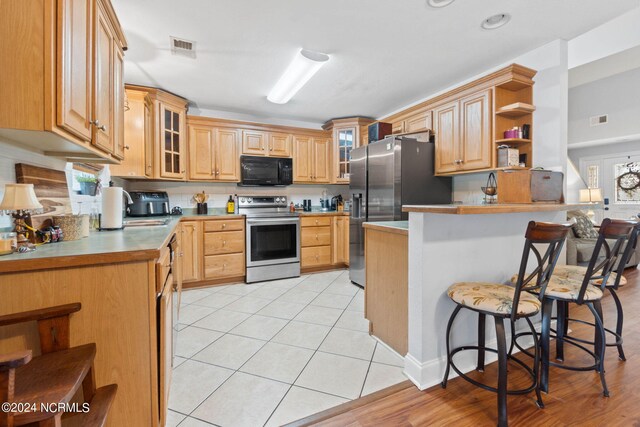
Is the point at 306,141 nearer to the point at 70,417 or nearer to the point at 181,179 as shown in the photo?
the point at 181,179

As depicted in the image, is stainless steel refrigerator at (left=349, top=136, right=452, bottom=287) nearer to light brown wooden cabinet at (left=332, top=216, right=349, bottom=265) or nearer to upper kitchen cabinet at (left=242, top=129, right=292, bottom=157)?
light brown wooden cabinet at (left=332, top=216, right=349, bottom=265)

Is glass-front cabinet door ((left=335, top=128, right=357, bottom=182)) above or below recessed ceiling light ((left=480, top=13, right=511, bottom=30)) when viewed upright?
below

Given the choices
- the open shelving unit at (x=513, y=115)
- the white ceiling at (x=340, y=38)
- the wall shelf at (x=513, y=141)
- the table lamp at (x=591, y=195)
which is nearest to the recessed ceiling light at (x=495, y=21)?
the white ceiling at (x=340, y=38)

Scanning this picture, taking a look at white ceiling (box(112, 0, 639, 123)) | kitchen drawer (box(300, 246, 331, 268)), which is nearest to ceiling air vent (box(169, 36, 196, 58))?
white ceiling (box(112, 0, 639, 123))

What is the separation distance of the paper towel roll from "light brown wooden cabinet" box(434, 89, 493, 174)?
10.1 ft

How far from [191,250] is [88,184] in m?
1.47

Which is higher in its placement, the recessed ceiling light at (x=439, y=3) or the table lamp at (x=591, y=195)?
the recessed ceiling light at (x=439, y=3)

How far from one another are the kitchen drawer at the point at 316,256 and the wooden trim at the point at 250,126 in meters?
1.80

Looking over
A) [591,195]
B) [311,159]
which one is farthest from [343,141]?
[591,195]

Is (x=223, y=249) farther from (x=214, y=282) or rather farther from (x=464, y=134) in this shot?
(x=464, y=134)

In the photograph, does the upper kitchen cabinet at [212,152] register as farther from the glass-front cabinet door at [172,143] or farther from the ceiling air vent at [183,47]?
the ceiling air vent at [183,47]

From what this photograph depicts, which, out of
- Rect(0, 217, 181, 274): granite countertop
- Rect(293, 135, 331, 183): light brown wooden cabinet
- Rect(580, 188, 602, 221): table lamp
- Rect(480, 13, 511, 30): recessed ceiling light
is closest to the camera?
Rect(0, 217, 181, 274): granite countertop

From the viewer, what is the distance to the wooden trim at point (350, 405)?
1.37 meters

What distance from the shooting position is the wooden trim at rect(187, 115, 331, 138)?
3756mm
